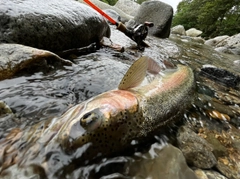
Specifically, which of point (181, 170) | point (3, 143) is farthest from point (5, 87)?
point (181, 170)

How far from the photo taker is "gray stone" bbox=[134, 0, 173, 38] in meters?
12.6

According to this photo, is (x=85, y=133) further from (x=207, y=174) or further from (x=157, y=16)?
(x=157, y=16)

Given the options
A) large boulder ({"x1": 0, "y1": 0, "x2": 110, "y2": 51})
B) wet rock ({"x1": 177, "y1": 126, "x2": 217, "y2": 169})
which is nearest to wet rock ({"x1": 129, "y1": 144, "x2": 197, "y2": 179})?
wet rock ({"x1": 177, "y1": 126, "x2": 217, "y2": 169})

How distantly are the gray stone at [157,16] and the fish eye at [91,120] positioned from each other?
456 inches

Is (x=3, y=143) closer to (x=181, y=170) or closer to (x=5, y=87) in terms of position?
(x=5, y=87)

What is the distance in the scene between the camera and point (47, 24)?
3.67 metres

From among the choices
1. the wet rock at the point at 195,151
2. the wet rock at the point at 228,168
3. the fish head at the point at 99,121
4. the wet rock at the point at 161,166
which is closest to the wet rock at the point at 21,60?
the fish head at the point at 99,121

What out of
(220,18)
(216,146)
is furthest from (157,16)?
(220,18)

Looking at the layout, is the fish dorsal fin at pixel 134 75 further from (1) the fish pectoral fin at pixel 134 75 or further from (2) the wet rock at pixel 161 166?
(2) the wet rock at pixel 161 166

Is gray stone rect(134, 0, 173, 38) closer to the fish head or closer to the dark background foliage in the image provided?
the fish head

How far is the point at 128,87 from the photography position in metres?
2.32

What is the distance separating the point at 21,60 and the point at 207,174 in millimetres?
2534

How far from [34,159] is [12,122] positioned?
56 centimetres

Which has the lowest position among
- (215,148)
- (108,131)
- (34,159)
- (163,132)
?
(215,148)
